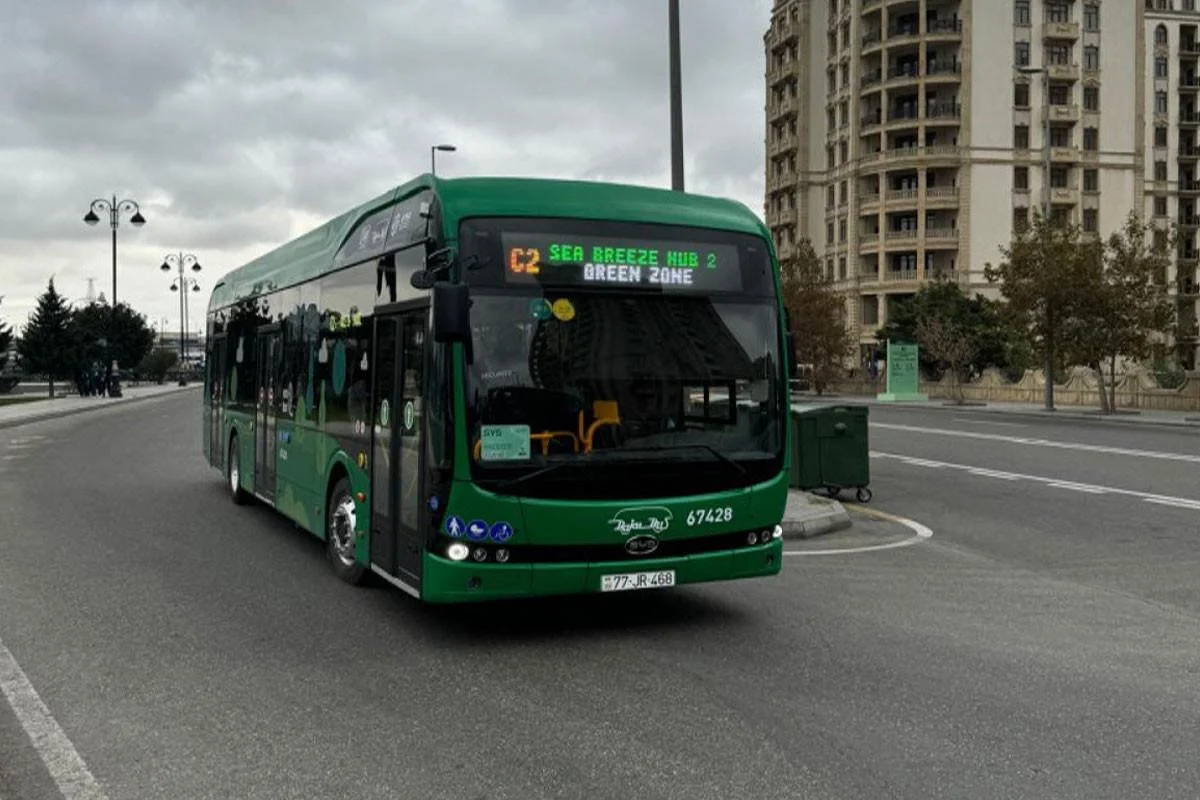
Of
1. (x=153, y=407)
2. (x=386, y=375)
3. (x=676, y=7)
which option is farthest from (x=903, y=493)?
(x=153, y=407)

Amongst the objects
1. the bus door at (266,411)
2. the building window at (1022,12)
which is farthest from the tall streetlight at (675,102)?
the building window at (1022,12)

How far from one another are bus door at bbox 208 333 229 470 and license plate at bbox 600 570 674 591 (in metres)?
8.72

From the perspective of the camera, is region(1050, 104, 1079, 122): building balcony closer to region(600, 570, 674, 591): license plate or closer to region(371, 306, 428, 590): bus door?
region(371, 306, 428, 590): bus door

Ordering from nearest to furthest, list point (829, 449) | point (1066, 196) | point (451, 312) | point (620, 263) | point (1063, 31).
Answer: point (451, 312) → point (620, 263) → point (829, 449) → point (1063, 31) → point (1066, 196)

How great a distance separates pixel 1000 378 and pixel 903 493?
4070 centimetres

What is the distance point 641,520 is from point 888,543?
17.2ft

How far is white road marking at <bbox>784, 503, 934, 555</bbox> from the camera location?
1071cm

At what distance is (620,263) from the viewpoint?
276 inches

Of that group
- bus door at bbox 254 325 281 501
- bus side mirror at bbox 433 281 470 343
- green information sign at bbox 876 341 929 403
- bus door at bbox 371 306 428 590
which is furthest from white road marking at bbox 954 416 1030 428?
bus side mirror at bbox 433 281 470 343

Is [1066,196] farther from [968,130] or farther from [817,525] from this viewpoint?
[817,525]

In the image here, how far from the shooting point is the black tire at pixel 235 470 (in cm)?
1338

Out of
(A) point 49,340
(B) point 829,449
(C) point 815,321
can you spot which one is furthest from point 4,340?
(B) point 829,449

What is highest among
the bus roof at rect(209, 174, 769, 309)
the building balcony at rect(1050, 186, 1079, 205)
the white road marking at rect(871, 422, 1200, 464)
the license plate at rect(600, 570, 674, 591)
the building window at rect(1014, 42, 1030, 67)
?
the building window at rect(1014, 42, 1030, 67)

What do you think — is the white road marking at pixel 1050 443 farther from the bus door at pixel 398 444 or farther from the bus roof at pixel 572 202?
the bus door at pixel 398 444
